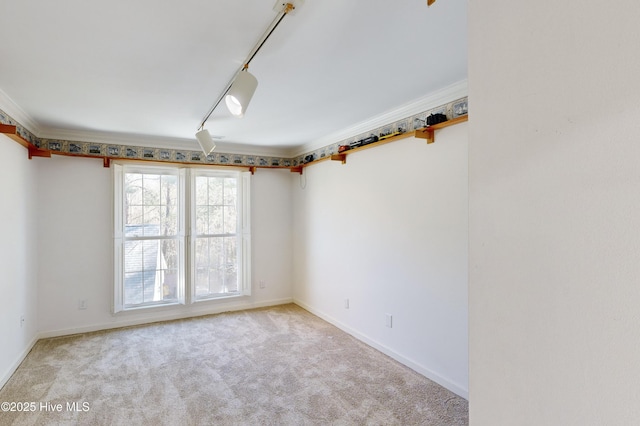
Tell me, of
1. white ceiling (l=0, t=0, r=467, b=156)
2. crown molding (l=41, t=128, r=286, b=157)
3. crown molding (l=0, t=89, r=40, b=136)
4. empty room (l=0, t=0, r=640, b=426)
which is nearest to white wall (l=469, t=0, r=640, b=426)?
empty room (l=0, t=0, r=640, b=426)

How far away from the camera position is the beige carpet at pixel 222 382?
235cm

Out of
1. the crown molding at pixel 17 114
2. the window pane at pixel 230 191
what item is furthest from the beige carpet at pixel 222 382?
the crown molding at pixel 17 114

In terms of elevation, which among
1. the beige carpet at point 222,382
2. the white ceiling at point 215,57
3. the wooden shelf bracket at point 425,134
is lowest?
the beige carpet at point 222,382

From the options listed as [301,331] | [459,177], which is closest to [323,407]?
[301,331]

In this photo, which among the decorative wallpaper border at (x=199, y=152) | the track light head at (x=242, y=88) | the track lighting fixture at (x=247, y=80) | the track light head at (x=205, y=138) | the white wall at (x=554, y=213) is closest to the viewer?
the white wall at (x=554, y=213)

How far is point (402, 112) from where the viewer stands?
10.4 feet

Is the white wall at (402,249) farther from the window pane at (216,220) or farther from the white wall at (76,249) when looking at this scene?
the white wall at (76,249)

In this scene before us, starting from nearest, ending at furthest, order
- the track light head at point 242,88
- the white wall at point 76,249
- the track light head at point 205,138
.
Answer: the track light head at point 242,88, the track light head at point 205,138, the white wall at point 76,249

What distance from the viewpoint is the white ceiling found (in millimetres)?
1642

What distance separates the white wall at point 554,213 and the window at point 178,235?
446 centimetres

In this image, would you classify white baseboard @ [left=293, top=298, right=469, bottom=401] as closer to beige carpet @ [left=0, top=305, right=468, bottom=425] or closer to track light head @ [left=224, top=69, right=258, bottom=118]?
beige carpet @ [left=0, top=305, right=468, bottom=425]

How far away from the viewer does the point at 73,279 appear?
3.98 m

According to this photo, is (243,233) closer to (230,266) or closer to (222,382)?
(230,266)

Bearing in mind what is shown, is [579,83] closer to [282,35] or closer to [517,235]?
[517,235]
